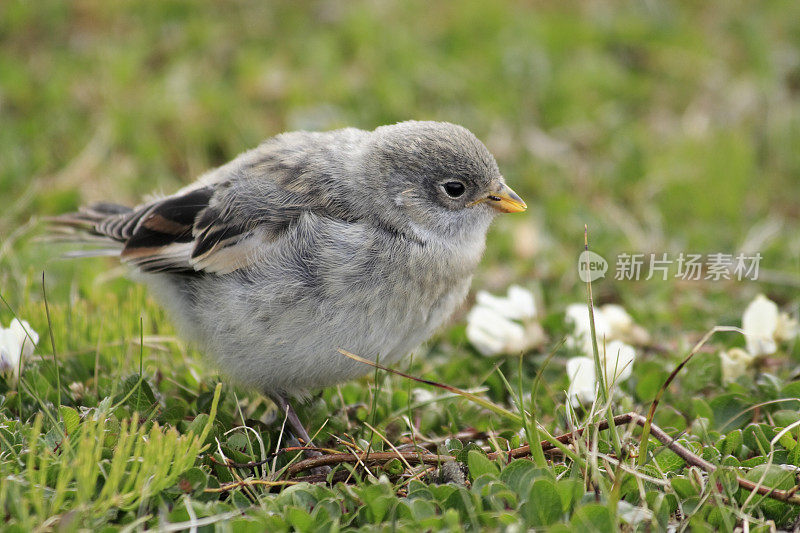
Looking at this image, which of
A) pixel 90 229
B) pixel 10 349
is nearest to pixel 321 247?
pixel 10 349

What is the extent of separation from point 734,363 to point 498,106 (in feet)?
12.0

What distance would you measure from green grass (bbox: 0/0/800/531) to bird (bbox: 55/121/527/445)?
270 mm

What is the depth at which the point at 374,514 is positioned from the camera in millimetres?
3029

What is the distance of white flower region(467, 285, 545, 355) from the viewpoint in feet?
15.1

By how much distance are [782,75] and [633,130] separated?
1912 millimetres

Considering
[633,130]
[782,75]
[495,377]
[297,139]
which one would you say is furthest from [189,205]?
[782,75]

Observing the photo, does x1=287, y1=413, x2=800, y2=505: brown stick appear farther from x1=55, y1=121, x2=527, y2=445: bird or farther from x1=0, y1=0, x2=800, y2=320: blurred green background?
x1=0, y1=0, x2=800, y2=320: blurred green background

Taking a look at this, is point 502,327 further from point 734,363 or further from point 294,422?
point 294,422

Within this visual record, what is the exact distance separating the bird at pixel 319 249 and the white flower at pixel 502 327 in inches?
18.7

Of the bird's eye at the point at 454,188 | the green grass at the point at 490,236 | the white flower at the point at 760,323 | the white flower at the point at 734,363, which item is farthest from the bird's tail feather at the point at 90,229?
the white flower at the point at 760,323

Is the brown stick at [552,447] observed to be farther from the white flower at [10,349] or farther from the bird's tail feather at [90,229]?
the bird's tail feather at [90,229]

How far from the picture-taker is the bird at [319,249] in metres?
3.75

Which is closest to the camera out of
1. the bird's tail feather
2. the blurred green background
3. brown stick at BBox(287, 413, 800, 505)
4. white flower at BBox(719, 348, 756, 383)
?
brown stick at BBox(287, 413, 800, 505)

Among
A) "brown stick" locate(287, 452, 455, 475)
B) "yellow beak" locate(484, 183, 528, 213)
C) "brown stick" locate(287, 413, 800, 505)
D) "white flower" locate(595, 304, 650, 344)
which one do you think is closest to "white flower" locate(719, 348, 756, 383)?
"white flower" locate(595, 304, 650, 344)
